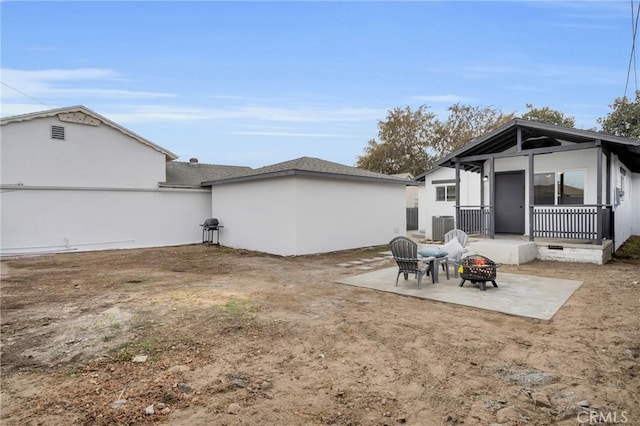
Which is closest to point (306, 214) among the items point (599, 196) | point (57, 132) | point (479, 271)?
point (479, 271)

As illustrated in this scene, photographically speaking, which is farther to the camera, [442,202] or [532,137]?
[442,202]

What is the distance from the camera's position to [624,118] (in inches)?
910

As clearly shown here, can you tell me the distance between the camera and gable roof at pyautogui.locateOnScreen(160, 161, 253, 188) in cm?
1600

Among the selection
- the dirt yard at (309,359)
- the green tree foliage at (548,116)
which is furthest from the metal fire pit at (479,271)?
the green tree foliage at (548,116)

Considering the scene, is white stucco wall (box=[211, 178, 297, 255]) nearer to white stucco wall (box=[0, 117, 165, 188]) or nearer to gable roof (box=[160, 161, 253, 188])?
gable roof (box=[160, 161, 253, 188])

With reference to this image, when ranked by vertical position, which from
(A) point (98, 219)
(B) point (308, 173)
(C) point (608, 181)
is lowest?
(A) point (98, 219)

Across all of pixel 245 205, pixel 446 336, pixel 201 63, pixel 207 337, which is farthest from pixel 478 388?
pixel 201 63

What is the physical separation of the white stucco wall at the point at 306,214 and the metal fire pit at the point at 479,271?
587 cm

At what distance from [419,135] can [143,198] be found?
2764 centimetres

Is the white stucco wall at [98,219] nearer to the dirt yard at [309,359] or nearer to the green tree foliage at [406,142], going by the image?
the dirt yard at [309,359]

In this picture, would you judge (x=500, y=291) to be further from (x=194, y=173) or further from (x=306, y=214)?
(x=194, y=173)

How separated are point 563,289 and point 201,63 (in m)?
14.2

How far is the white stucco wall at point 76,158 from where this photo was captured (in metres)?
12.2

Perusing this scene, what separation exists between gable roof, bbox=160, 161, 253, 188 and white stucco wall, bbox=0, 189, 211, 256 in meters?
0.80
